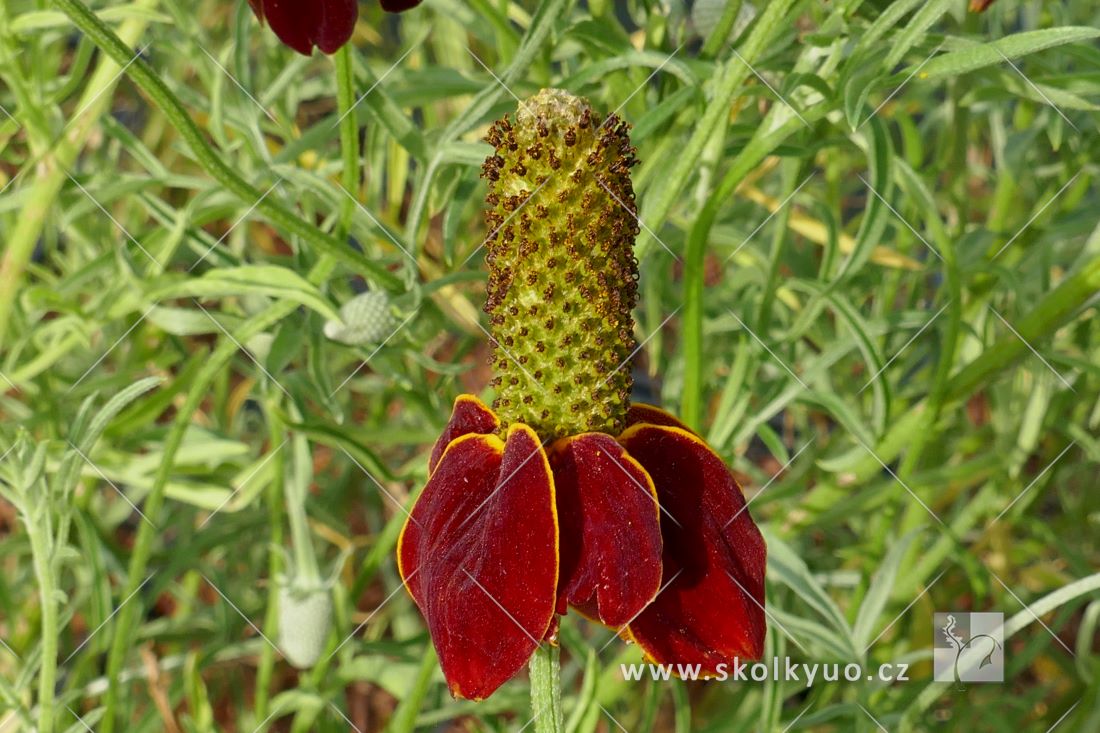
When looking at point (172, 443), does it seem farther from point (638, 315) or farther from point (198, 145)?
point (638, 315)

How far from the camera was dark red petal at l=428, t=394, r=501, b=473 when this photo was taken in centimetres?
66

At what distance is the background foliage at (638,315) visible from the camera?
0.85m

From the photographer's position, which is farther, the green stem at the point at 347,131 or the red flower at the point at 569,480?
the green stem at the point at 347,131

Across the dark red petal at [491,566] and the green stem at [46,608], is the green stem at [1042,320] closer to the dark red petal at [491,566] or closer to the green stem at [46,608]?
the dark red petal at [491,566]

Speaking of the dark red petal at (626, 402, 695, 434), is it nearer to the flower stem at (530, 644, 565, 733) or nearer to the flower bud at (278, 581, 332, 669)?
the flower stem at (530, 644, 565, 733)

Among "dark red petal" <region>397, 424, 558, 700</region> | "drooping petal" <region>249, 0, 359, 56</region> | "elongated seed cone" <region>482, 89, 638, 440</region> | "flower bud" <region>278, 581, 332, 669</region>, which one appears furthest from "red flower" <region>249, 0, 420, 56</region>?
"flower bud" <region>278, 581, 332, 669</region>

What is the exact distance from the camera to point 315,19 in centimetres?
73

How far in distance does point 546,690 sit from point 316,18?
16.6 inches

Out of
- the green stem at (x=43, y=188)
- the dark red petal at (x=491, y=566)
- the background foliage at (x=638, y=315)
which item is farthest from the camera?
the green stem at (x=43, y=188)

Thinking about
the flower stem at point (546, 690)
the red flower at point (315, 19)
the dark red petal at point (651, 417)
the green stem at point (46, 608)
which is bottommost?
the green stem at point (46, 608)

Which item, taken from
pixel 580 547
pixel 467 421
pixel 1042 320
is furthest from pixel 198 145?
pixel 1042 320

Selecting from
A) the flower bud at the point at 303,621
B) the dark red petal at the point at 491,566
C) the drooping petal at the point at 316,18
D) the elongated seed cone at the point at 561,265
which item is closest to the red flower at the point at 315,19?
the drooping petal at the point at 316,18

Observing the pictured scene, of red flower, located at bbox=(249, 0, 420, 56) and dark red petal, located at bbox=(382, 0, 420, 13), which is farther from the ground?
dark red petal, located at bbox=(382, 0, 420, 13)

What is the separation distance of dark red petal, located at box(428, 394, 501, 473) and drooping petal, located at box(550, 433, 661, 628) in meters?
0.06
